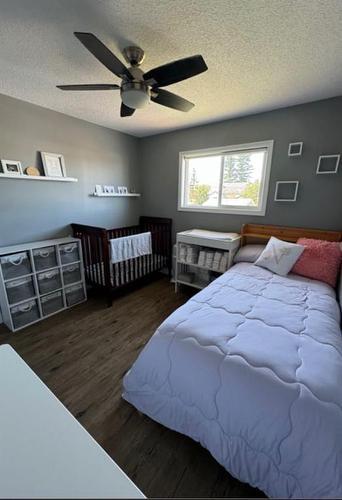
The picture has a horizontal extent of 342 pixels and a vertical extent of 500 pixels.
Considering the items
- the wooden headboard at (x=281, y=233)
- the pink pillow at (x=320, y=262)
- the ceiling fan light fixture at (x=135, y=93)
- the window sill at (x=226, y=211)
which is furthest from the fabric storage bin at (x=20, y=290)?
the pink pillow at (x=320, y=262)

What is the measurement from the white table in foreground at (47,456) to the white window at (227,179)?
2867mm

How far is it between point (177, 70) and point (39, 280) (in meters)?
2.40

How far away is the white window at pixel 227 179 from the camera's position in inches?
109

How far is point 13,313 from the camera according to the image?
2215mm

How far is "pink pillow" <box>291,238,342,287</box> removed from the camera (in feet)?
6.70

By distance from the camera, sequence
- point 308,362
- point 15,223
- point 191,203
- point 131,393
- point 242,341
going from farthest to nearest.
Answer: point 191,203 < point 15,223 < point 131,393 < point 242,341 < point 308,362

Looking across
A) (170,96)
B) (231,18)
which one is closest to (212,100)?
(170,96)

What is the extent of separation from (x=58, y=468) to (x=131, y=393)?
1.12 meters

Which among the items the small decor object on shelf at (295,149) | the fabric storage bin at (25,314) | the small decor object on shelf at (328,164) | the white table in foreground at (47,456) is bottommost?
the fabric storage bin at (25,314)

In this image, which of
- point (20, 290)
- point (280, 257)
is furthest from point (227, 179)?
point (20, 290)

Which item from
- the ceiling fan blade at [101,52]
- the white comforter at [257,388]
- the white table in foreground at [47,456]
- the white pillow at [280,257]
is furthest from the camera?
the white pillow at [280,257]

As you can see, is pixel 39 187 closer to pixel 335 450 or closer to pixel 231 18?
pixel 231 18

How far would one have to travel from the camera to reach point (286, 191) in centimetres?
259

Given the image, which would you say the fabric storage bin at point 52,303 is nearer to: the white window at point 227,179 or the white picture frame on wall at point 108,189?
the white picture frame on wall at point 108,189
